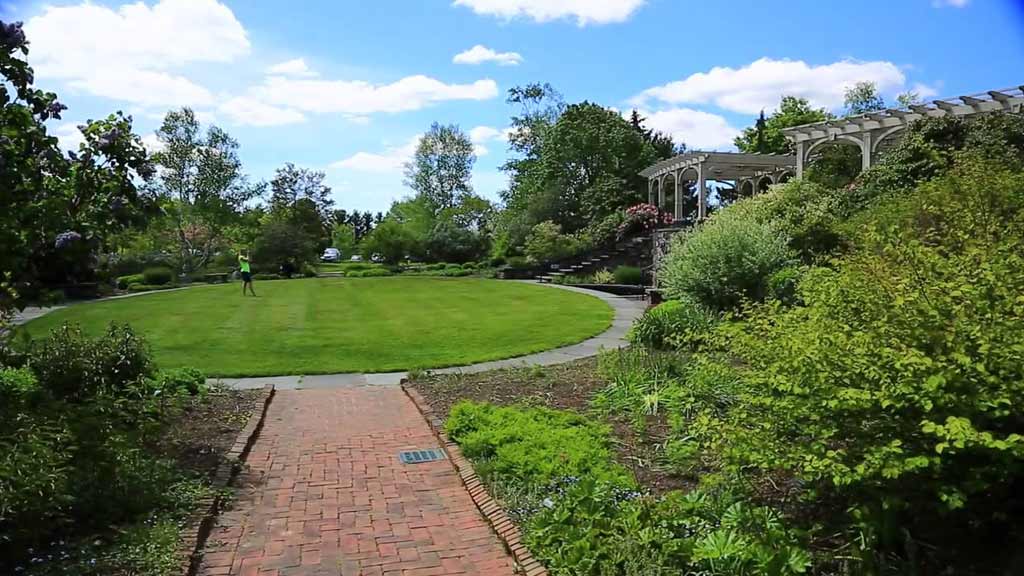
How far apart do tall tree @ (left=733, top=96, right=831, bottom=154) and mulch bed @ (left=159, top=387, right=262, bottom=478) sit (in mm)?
36954

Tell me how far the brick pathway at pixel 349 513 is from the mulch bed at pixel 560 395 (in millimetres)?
1001

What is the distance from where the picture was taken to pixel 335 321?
14438 millimetres

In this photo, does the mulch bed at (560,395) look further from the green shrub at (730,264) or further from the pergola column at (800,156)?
the pergola column at (800,156)

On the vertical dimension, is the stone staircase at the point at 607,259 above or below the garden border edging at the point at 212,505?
above

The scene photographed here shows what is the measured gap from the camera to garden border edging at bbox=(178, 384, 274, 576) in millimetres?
3545

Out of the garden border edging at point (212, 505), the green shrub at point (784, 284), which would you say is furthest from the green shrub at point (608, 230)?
the garden border edging at point (212, 505)

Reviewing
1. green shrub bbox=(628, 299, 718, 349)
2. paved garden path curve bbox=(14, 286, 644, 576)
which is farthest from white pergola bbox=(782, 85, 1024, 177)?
paved garden path curve bbox=(14, 286, 644, 576)

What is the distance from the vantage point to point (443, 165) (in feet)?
175

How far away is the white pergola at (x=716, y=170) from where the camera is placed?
23417 mm

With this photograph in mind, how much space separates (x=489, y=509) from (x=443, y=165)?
50892 millimetres

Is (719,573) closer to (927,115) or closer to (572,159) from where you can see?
(927,115)

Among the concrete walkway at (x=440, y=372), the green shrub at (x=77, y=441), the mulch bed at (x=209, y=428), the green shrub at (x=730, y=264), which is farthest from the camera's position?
the green shrub at (x=730, y=264)

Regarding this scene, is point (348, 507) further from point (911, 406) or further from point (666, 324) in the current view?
point (666, 324)

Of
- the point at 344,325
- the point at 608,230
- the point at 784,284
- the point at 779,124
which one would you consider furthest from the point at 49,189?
the point at 779,124
